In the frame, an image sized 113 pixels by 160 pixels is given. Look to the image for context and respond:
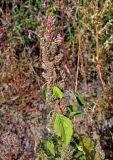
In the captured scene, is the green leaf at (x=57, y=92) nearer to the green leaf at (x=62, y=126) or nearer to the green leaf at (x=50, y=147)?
the green leaf at (x=62, y=126)

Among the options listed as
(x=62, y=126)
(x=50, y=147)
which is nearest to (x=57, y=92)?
(x=62, y=126)

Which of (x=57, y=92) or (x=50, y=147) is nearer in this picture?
(x=57, y=92)

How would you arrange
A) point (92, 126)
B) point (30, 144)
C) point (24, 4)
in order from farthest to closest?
Result: point (24, 4), point (30, 144), point (92, 126)

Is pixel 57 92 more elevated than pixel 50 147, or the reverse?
pixel 57 92

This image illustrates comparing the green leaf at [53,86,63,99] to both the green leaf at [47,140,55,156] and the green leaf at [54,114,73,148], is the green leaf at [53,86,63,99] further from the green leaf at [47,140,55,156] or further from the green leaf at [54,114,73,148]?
the green leaf at [47,140,55,156]

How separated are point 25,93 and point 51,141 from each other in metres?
1.32

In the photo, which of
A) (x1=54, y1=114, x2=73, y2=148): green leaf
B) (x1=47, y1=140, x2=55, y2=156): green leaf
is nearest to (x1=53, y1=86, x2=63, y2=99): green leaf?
(x1=54, y1=114, x2=73, y2=148): green leaf

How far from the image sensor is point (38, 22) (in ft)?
11.0

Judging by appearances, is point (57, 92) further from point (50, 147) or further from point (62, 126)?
point (50, 147)

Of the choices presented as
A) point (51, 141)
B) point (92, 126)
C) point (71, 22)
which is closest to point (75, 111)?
point (51, 141)

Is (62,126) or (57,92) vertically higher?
(57,92)

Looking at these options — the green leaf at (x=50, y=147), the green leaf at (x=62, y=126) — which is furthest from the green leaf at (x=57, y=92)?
the green leaf at (x=50, y=147)

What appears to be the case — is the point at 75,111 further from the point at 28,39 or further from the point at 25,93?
the point at 28,39

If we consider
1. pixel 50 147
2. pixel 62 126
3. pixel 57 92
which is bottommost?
pixel 50 147
